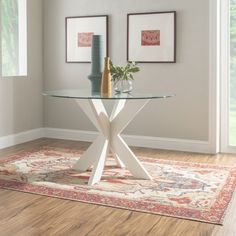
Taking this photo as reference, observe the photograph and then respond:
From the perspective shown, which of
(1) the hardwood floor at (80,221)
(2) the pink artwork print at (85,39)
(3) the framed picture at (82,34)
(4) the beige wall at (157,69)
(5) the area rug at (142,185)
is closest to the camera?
(1) the hardwood floor at (80,221)

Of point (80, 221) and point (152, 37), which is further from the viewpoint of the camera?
point (152, 37)

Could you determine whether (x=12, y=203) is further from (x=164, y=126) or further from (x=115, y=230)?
(x=164, y=126)

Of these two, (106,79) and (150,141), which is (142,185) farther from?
(150,141)

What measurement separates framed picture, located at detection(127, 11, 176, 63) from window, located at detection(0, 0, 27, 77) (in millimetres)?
1410

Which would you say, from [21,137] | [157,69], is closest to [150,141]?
[157,69]

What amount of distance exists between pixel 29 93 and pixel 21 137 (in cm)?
60

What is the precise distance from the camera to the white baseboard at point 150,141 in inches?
187

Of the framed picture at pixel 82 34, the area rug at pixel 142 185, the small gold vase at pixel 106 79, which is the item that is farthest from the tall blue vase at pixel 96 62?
the framed picture at pixel 82 34

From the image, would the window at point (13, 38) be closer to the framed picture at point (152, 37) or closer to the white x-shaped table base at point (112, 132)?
the framed picture at point (152, 37)

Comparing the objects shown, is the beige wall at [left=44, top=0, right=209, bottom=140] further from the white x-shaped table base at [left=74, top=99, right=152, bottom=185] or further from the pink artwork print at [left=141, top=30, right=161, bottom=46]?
the white x-shaped table base at [left=74, top=99, right=152, bottom=185]

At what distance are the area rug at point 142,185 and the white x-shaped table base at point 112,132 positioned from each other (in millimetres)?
106

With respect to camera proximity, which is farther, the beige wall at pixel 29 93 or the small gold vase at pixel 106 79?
the beige wall at pixel 29 93

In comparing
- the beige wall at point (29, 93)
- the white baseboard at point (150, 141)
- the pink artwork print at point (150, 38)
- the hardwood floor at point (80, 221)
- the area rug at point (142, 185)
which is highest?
the pink artwork print at point (150, 38)

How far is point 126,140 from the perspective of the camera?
509 centimetres
